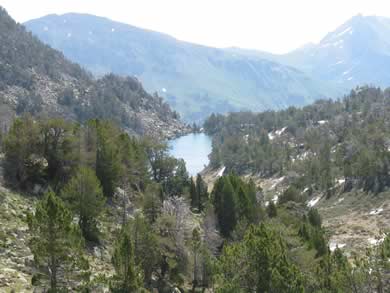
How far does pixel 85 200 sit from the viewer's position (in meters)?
54.7

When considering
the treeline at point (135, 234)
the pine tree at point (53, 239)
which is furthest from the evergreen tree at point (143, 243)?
the pine tree at point (53, 239)

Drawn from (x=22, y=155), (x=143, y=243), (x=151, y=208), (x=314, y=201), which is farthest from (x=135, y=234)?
(x=314, y=201)

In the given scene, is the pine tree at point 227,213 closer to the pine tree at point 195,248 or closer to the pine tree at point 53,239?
the pine tree at point 195,248

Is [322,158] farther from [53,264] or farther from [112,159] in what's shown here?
[53,264]

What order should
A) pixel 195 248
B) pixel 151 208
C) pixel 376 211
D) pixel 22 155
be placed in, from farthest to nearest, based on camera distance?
1. pixel 376 211
2. pixel 22 155
3. pixel 151 208
4. pixel 195 248

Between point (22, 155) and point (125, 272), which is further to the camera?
point (22, 155)

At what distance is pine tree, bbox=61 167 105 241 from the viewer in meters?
54.7

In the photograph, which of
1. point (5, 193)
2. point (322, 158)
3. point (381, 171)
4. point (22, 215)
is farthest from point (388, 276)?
point (322, 158)

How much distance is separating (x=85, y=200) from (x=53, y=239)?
19270mm

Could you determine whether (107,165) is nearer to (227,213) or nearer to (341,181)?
(227,213)

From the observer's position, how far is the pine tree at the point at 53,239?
116ft

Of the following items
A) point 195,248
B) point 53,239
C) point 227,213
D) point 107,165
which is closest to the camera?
point 53,239

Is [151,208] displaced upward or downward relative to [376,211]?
upward

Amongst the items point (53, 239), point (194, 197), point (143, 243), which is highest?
point (194, 197)
